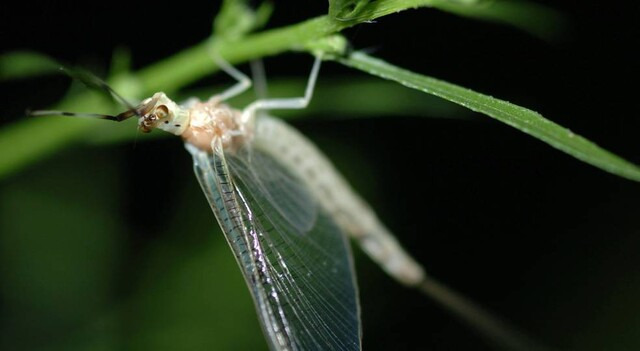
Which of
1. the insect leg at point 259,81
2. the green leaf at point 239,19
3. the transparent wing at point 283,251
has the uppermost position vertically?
the insect leg at point 259,81

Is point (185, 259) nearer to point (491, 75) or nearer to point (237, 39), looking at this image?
point (237, 39)

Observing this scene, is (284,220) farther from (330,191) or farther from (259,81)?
(259,81)

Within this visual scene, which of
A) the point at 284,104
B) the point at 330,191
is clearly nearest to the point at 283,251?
the point at 330,191

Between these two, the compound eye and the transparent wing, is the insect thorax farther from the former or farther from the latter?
the compound eye

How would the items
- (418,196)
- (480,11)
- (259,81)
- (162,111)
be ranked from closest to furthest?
(162,111), (480,11), (259,81), (418,196)

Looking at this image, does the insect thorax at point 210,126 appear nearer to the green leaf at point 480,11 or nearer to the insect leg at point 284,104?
the insect leg at point 284,104

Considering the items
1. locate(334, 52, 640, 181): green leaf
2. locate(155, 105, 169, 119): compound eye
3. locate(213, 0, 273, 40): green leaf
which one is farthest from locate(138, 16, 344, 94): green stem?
locate(155, 105, 169, 119): compound eye

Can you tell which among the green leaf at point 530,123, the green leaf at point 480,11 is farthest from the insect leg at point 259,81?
the green leaf at point 530,123
